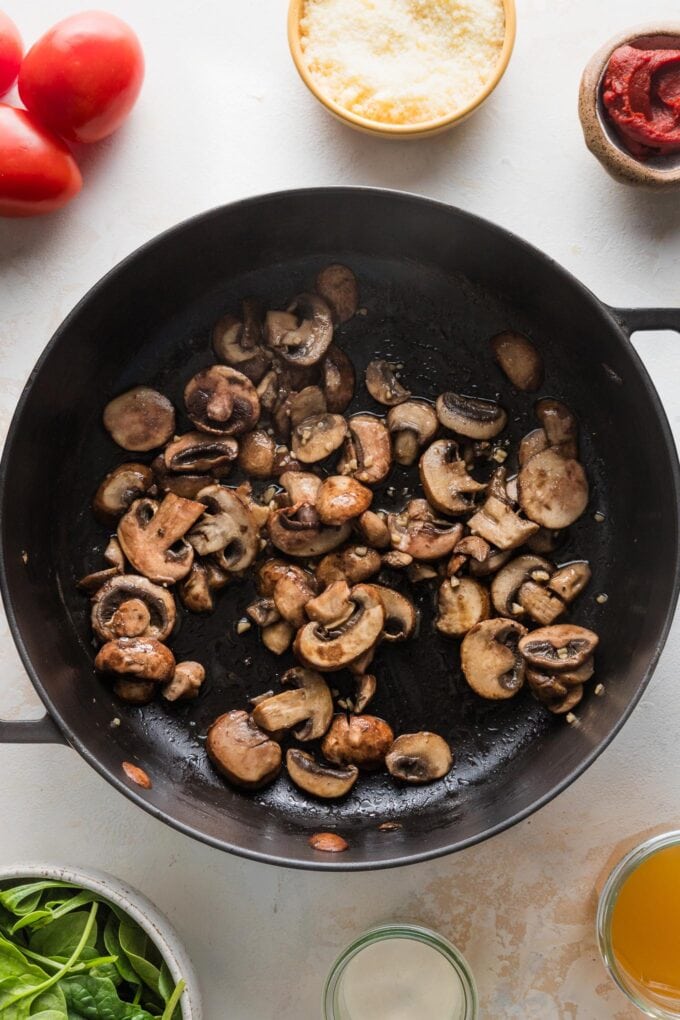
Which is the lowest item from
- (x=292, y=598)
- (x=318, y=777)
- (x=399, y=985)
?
(x=399, y=985)

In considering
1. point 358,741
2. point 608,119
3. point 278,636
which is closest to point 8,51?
point 608,119

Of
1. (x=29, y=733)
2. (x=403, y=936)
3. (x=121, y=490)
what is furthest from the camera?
(x=121, y=490)

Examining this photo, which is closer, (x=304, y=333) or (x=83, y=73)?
(x=83, y=73)

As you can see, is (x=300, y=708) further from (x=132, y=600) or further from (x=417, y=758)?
(x=132, y=600)

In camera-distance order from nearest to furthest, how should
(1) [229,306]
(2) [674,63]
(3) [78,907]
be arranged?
(2) [674,63]
(3) [78,907]
(1) [229,306]

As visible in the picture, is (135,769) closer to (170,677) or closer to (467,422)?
(170,677)

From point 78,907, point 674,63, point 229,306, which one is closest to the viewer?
point 674,63

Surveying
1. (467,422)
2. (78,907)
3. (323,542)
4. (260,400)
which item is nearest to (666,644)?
(467,422)
